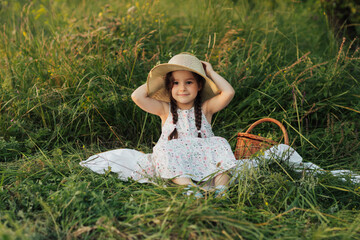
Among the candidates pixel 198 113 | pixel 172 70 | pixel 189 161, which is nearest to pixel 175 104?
pixel 198 113

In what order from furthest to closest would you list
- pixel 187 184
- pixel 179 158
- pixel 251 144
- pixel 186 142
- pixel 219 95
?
pixel 219 95
pixel 251 144
pixel 186 142
pixel 179 158
pixel 187 184

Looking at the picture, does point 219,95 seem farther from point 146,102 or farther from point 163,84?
point 146,102

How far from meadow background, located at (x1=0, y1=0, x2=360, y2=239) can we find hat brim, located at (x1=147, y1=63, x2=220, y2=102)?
1.39 feet

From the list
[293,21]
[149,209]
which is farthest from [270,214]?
[293,21]

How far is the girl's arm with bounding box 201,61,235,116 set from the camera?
300 cm

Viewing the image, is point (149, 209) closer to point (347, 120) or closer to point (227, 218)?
point (227, 218)

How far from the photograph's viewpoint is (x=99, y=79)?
12.2 ft

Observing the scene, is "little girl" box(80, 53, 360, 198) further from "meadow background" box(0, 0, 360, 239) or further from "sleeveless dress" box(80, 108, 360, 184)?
"meadow background" box(0, 0, 360, 239)

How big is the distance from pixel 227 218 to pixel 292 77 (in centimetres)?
232

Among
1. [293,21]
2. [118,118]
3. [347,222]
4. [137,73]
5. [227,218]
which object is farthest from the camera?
[293,21]

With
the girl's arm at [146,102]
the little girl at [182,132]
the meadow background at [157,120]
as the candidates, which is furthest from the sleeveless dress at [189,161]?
the girl's arm at [146,102]

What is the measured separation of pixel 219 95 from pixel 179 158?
709mm

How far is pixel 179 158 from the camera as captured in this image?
2701 mm

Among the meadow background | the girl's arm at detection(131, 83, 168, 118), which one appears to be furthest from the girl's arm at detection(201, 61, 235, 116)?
the meadow background
